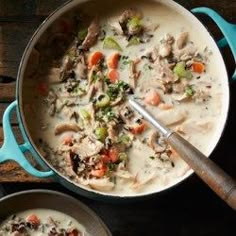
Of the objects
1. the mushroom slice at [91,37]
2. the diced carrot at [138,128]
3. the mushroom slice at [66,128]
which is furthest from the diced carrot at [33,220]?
the mushroom slice at [91,37]

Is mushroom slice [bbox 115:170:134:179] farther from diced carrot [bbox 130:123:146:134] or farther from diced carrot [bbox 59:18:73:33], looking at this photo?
diced carrot [bbox 59:18:73:33]

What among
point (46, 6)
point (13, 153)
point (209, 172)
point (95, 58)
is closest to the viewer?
point (209, 172)

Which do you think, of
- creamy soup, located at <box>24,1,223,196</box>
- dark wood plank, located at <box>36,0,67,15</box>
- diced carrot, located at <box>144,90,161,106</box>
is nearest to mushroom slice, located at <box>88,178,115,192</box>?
creamy soup, located at <box>24,1,223,196</box>

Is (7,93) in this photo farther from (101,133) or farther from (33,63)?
(101,133)

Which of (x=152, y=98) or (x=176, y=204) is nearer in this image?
(x=152, y=98)

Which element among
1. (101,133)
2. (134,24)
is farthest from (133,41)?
(101,133)

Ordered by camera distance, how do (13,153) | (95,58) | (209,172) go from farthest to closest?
1. (95,58)
2. (13,153)
3. (209,172)

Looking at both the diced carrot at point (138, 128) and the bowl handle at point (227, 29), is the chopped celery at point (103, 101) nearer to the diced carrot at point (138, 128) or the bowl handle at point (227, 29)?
the diced carrot at point (138, 128)
